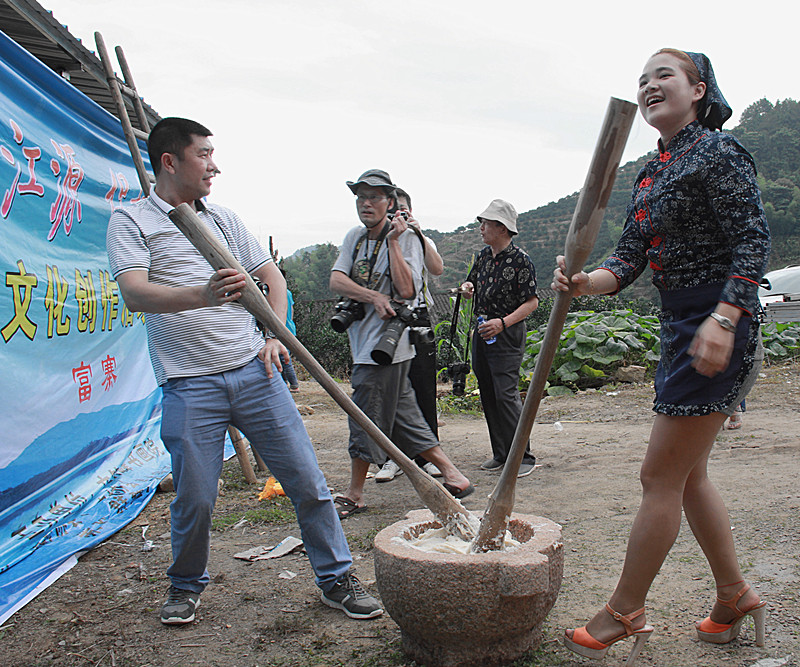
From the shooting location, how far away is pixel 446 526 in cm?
227

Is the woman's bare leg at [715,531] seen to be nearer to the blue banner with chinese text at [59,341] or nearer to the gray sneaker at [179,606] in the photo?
the gray sneaker at [179,606]

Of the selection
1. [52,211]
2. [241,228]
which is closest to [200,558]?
[241,228]

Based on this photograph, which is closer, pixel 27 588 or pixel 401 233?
pixel 27 588

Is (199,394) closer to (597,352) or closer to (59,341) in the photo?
(59,341)

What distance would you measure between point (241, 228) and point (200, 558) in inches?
54.0

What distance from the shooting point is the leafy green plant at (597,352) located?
8156 millimetres

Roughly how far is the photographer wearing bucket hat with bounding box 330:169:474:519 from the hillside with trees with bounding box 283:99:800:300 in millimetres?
19628

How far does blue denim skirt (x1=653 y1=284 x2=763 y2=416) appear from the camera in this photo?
1842 mm

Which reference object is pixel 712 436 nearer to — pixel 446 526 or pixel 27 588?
pixel 446 526

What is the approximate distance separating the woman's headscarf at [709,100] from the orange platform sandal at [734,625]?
4.81ft

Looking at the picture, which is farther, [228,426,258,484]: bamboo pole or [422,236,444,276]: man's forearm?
[228,426,258,484]: bamboo pole

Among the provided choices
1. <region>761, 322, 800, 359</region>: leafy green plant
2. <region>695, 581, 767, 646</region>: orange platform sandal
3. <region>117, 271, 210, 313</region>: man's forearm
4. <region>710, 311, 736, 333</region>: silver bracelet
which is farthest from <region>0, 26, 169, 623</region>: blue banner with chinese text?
<region>761, 322, 800, 359</region>: leafy green plant

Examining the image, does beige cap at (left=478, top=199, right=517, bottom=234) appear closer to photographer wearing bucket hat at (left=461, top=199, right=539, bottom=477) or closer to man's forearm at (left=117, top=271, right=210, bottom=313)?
photographer wearing bucket hat at (left=461, top=199, right=539, bottom=477)

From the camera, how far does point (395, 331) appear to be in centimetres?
358
